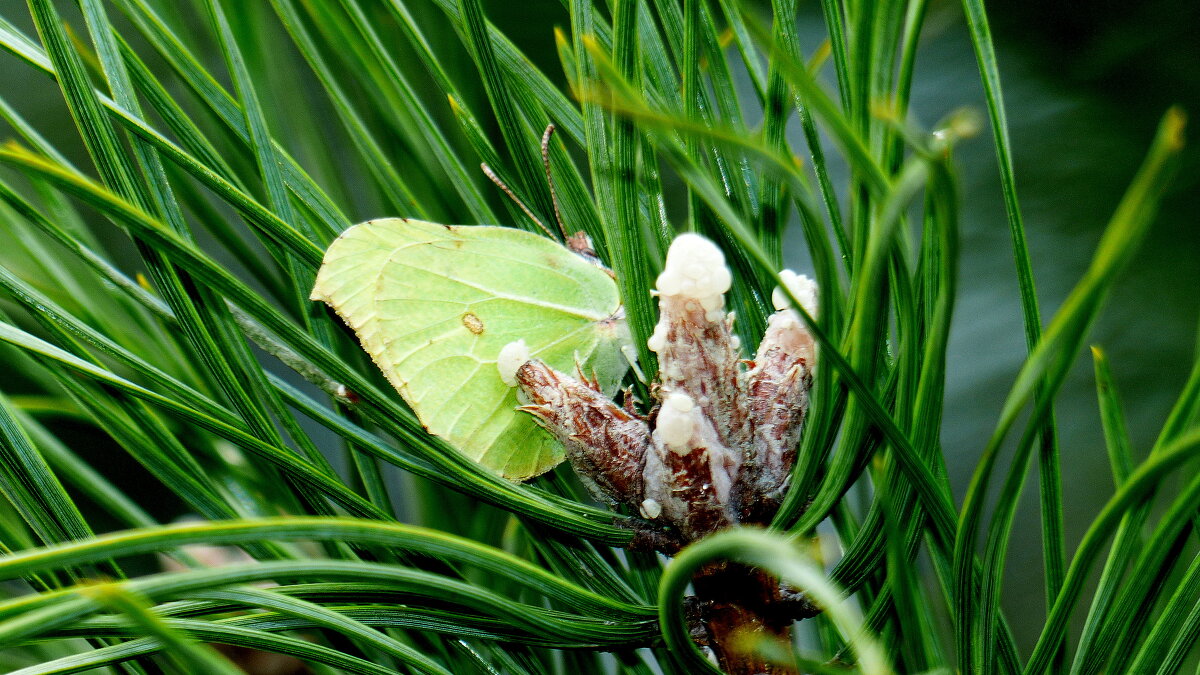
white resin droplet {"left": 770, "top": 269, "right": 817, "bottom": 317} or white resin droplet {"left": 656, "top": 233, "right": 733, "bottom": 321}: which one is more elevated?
white resin droplet {"left": 770, "top": 269, "right": 817, "bottom": 317}

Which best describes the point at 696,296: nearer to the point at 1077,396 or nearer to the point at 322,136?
the point at 322,136

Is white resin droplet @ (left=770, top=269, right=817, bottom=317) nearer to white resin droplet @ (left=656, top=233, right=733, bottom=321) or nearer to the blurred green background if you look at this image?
white resin droplet @ (left=656, top=233, right=733, bottom=321)

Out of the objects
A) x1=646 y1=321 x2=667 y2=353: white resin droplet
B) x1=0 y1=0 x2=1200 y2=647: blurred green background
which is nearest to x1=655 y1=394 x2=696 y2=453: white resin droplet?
x1=646 y1=321 x2=667 y2=353: white resin droplet

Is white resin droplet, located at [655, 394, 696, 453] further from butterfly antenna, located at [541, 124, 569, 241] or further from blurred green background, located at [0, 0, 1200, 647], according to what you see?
blurred green background, located at [0, 0, 1200, 647]

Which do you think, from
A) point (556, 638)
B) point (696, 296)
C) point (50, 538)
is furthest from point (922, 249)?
point (50, 538)

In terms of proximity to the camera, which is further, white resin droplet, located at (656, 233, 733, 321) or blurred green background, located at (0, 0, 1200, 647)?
blurred green background, located at (0, 0, 1200, 647)

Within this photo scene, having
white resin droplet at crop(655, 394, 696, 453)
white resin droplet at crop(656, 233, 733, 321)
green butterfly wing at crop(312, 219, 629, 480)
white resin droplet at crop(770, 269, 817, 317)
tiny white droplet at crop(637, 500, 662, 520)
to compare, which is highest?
green butterfly wing at crop(312, 219, 629, 480)

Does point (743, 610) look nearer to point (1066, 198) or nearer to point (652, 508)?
point (652, 508)

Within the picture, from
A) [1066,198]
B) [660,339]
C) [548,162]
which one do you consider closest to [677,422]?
[660,339]
